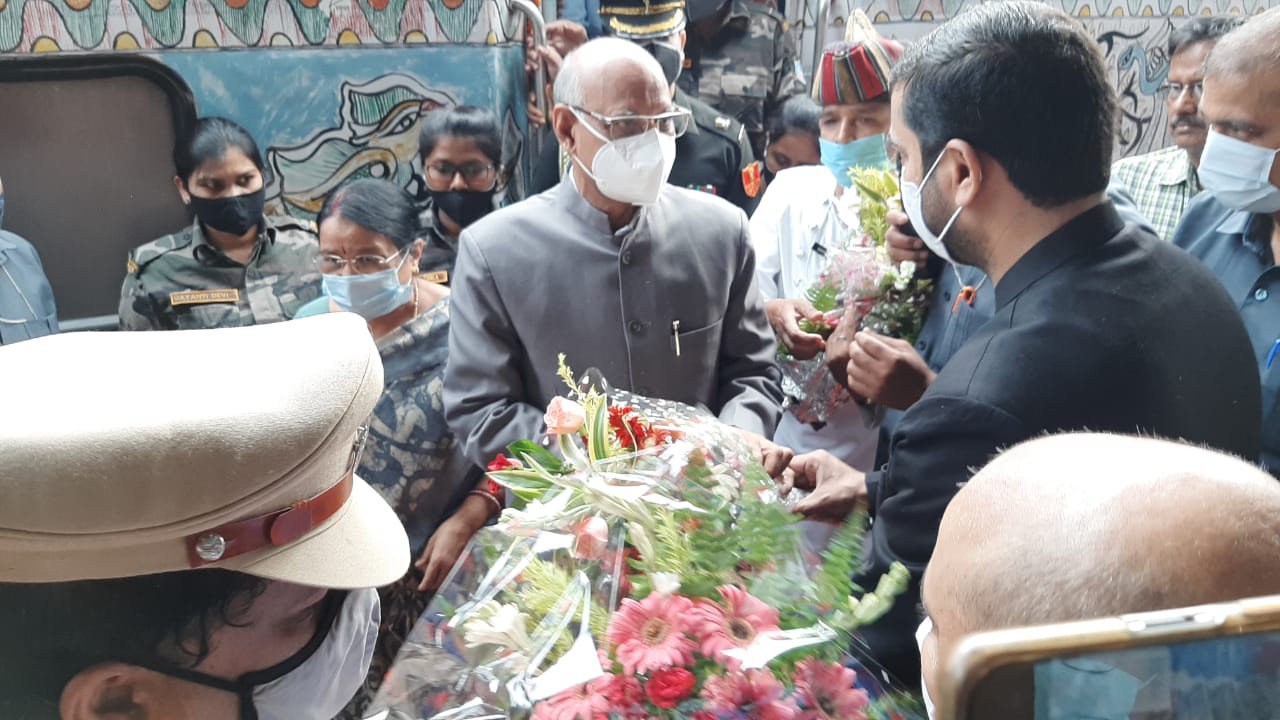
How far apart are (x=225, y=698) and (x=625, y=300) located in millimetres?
1753

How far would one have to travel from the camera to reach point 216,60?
468 cm

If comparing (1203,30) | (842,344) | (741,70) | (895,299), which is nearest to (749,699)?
(842,344)

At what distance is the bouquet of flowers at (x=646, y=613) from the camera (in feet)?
3.65

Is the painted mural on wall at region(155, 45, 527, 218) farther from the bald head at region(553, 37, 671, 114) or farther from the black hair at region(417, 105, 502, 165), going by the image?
the bald head at region(553, 37, 671, 114)

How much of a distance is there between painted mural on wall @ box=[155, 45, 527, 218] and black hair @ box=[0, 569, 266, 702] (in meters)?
3.96

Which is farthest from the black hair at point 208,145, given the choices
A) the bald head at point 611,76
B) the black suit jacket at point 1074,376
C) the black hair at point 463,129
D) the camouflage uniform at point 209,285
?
the black suit jacket at point 1074,376

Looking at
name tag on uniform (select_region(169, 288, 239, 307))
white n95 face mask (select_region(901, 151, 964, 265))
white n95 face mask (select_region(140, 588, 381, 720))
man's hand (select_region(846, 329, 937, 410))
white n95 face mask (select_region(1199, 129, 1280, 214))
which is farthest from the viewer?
name tag on uniform (select_region(169, 288, 239, 307))

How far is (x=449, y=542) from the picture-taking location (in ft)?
9.61

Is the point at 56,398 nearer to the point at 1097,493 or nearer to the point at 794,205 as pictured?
the point at 1097,493

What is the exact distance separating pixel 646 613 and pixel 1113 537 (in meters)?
0.56

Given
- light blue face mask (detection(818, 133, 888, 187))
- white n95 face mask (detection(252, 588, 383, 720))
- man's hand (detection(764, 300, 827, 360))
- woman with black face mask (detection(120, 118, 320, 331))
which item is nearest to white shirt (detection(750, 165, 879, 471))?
light blue face mask (detection(818, 133, 888, 187))

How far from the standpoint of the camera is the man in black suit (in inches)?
66.4

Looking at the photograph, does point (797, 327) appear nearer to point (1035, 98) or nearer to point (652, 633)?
point (1035, 98)

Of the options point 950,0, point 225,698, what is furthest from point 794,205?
point 950,0
